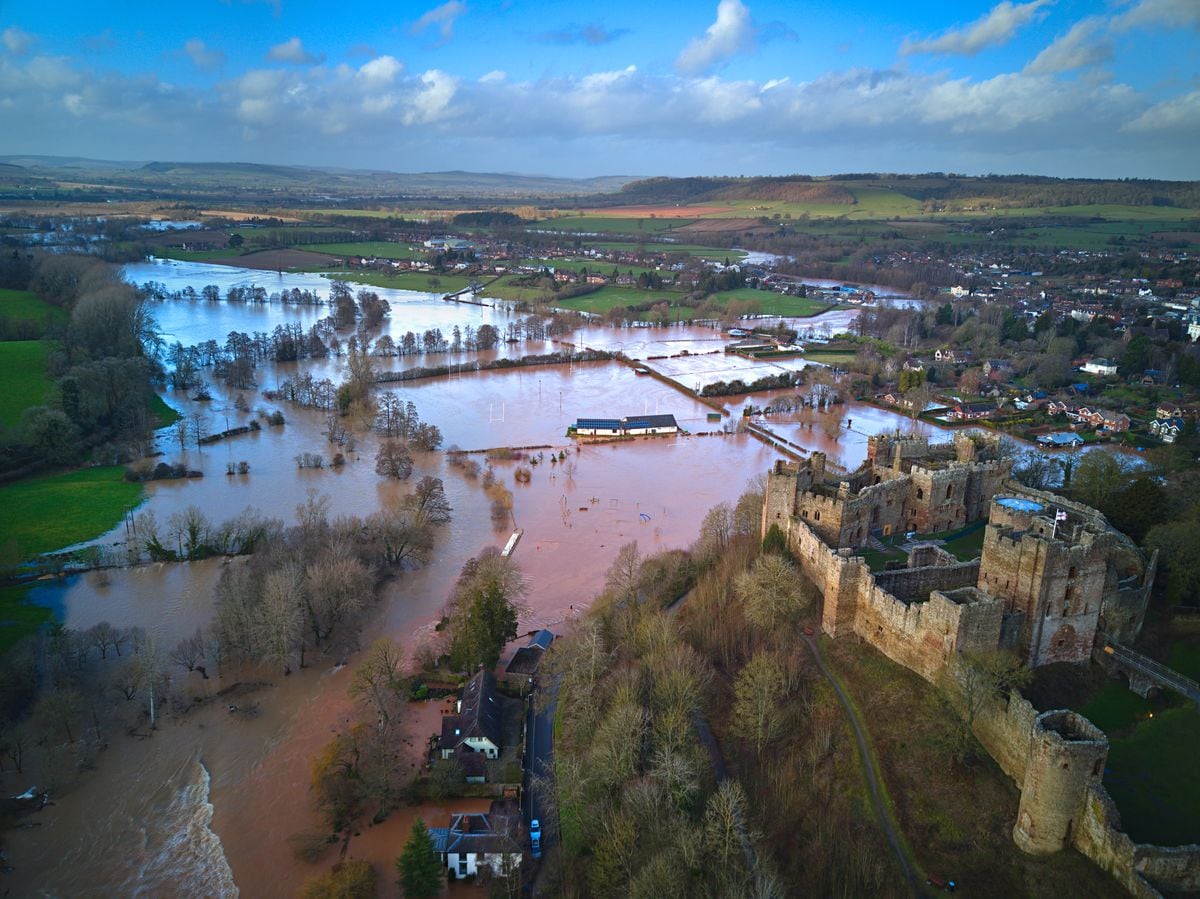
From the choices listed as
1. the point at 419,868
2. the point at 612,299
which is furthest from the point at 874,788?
the point at 612,299

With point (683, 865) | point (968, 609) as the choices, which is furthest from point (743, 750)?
point (968, 609)

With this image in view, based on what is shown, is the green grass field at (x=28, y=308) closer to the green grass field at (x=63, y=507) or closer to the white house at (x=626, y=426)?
the green grass field at (x=63, y=507)

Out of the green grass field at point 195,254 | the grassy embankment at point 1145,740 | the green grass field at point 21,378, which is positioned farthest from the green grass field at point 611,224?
the grassy embankment at point 1145,740

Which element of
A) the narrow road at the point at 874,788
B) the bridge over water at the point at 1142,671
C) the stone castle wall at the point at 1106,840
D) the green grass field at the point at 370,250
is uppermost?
the green grass field at the point at 370,250

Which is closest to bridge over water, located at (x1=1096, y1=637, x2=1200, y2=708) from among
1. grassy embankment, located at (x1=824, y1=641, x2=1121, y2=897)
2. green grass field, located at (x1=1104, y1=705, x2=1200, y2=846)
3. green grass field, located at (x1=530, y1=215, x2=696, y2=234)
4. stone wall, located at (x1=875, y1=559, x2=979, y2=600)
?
green grass field, located at (x1=1104, y1=705, x2=1200, y2=846)

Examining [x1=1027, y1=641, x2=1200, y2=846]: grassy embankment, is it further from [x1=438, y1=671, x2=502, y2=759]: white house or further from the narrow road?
[x1=438, y1=671, x2=502, y2=759]: white house

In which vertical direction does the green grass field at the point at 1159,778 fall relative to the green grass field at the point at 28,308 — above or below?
below

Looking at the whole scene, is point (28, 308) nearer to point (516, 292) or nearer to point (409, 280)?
point (409, 280)
